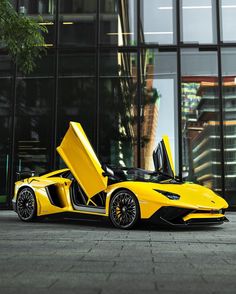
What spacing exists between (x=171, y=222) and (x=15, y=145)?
713 centimetres

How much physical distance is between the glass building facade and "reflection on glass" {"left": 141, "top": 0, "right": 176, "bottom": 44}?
0.10ft

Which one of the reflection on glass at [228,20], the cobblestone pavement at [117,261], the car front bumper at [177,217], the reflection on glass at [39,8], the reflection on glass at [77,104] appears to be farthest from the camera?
the reflection on glass at [39,8]

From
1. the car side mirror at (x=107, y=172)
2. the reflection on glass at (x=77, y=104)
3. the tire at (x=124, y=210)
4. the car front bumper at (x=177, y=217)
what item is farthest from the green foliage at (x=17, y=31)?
the reflection on glass at (x=77, y=104)

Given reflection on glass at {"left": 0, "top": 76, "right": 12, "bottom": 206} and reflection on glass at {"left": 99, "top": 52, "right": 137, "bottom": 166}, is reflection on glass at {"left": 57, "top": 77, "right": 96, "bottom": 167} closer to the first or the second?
reflection on glass at {"left": 99, "top": 52, "right": 137, "bottom": 166}

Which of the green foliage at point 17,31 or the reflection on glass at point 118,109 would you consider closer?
the green foliage at point 17,31

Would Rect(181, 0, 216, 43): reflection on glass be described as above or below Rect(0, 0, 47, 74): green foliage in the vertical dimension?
above

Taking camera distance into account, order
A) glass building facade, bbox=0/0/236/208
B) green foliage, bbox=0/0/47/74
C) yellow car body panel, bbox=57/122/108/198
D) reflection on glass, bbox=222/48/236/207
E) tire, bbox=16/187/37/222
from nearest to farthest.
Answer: green foliage, bbox=0/0/47/74
yellow car body panel, bbox=57/122/108/198
tire, bbox=16/187/37/222
reflection on glass, bbox=222/48/236/207
glass building facade, bbox=0/0/236/208

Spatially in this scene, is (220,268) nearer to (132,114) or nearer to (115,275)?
(115,275)

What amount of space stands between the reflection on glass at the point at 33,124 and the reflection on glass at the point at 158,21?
11.3ft

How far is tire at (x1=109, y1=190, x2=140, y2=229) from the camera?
759 centimetres

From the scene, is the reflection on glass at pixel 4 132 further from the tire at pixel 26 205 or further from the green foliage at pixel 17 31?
the green foliage at pixel 17 31

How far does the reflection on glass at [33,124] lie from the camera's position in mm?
13039

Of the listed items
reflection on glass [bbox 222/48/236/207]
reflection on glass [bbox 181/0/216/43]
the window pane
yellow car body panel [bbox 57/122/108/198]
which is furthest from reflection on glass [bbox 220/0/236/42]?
yellow car body panel [bbox 57/122/108/198]

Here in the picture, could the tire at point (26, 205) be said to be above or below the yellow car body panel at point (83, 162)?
below
